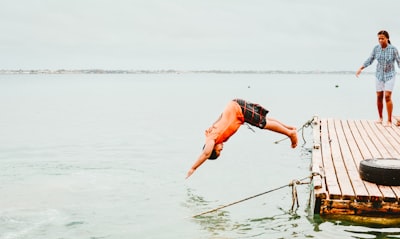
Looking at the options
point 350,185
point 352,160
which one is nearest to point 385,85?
point 352,160

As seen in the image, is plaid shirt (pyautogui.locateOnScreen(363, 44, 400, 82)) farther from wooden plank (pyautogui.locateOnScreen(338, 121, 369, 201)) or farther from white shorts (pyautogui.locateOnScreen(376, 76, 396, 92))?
wooden plank (pyautogui.locateOnScreen(338, 121, 369, 201))

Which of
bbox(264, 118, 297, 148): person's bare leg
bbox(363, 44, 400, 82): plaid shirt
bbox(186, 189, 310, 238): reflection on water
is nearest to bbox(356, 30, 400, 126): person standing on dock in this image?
bbox(363, 44, 400, 82): plaid shirt

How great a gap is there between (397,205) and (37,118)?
93.4 feet

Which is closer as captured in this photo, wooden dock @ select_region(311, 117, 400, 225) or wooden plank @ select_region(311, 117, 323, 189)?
wooden dock @ select_region(311, 117, 400, 225)

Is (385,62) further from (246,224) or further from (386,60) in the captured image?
(246,224)

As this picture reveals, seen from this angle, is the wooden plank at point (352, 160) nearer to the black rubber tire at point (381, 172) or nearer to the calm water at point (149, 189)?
the black rubber tire at point (381, 172)

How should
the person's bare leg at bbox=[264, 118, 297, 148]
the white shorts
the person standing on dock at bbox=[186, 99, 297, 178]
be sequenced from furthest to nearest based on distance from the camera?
the white shorts → the person's bare leg at bbox=[264, 118, 297, 148] → the person standing on dock at bbox=[186, 99, 297, 178]

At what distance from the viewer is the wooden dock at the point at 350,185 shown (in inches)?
261

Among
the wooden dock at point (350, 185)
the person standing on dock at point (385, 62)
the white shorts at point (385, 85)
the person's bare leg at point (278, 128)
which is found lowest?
the wooden dock at point (350, 185)

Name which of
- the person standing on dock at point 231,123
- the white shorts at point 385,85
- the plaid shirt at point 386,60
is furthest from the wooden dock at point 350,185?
the plaid shirt at point 386,60

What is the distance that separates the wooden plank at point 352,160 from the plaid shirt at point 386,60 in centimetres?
187

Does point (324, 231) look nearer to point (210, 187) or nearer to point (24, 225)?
point (210, 187)

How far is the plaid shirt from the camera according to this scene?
1245 centimetres

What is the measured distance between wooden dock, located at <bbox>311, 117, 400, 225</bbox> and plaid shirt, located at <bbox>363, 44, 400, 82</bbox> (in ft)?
6.26
